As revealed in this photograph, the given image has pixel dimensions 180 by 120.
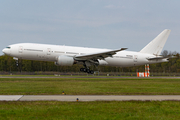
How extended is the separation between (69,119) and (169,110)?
475cm

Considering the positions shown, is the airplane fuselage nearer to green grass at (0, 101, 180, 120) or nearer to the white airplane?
the white airplane

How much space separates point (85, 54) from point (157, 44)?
52.1 feet

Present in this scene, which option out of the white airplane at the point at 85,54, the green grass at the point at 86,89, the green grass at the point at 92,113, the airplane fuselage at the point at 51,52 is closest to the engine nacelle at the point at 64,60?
the white airplane at the point at 85,54

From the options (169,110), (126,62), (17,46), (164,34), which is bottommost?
(169,110)

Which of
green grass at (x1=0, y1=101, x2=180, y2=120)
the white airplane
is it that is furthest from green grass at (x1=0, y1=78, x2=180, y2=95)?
the white airplane

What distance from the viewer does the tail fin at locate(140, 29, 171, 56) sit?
4431 centimetres

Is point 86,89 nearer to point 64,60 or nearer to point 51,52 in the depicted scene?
point 64,60

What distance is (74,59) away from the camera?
3794 centimetres

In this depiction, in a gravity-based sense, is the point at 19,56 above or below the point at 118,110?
above

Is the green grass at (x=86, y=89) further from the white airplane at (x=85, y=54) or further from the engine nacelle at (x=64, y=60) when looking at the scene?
the white airplane at (x=85, y=54)

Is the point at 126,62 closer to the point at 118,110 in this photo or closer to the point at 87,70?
the point at 87,70

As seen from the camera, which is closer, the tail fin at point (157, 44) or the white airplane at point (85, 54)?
the white airplane at point (85, 54)

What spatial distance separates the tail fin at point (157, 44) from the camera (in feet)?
145

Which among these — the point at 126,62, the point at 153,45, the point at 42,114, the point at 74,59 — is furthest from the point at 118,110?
the point at 153,45
